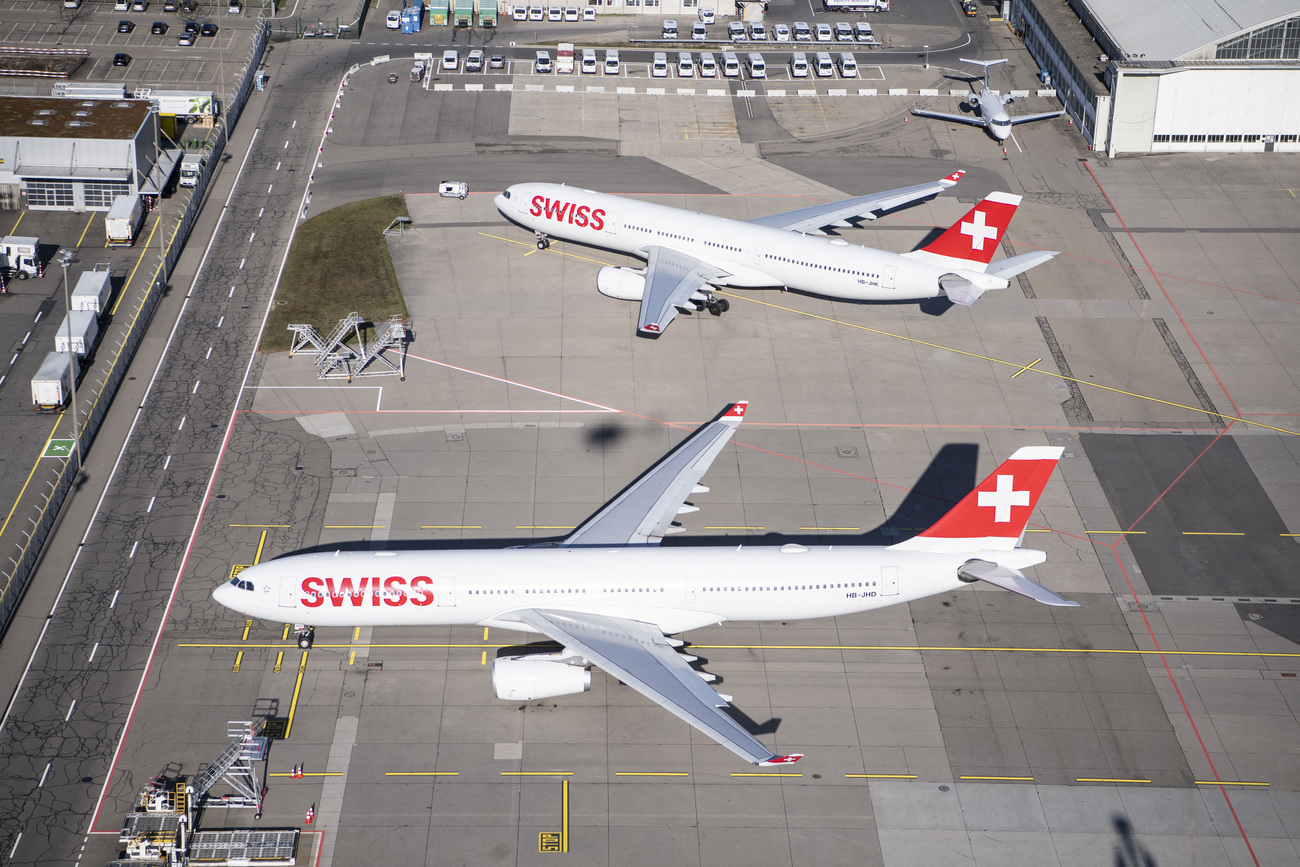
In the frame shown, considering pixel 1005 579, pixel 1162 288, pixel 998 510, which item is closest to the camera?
pixel 1005 579

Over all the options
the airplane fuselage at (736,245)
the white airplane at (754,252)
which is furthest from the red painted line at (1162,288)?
the airplane fuselage at (736,245)

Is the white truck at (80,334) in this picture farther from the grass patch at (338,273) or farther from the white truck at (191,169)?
the white truck at (191,169)

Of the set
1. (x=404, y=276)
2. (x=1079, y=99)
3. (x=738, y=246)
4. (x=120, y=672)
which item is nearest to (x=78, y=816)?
(x=120, y=672)

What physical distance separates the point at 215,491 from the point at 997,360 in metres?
48.2

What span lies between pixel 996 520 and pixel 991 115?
62.8 m

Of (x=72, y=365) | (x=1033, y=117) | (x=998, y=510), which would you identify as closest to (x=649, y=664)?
(x=998, y=510)

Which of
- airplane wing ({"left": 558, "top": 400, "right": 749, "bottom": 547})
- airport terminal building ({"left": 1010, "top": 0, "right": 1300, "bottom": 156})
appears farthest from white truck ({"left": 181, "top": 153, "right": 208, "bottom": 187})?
airport terminal building ({"left": 1010, "top": 0, "right": 1300, "bottom": 156})

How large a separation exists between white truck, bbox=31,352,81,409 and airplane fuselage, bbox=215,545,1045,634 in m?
24.2

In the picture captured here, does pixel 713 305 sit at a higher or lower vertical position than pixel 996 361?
higher

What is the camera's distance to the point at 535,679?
178 ft

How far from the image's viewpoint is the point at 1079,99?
110438 mm

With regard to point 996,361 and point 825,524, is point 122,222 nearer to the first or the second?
point 825,524

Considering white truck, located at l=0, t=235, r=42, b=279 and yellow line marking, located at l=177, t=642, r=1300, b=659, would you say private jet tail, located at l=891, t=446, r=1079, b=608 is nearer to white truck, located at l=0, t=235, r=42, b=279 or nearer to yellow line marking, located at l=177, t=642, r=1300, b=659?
yellow line marking, located at l=177, t=642, r=1300, b=659

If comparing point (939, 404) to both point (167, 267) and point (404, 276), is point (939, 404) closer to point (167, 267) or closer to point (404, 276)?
point (404, 276)
